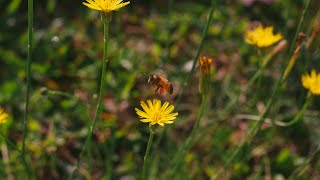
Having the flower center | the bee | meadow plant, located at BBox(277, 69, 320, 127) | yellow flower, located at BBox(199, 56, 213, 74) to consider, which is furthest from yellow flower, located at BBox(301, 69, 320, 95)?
the flower center

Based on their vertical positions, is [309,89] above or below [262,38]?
below

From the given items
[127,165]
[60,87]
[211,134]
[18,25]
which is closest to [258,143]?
[211,134]

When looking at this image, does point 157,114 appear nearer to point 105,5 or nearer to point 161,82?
point 161,82

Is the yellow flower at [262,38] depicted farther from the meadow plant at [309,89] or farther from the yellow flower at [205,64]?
the yellow flower at [205,64]

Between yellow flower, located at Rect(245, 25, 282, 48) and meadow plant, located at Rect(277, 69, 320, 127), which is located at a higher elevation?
yellow flower, located at Rect(245, 25, 282, 48)

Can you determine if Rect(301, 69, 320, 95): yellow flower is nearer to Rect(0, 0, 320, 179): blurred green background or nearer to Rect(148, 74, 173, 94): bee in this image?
Rect(0, 0, 320, 179): blurred green background

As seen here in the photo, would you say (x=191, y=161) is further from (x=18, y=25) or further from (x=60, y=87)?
(x=18, y=25)

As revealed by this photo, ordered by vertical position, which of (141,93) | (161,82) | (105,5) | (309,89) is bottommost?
(141,93)

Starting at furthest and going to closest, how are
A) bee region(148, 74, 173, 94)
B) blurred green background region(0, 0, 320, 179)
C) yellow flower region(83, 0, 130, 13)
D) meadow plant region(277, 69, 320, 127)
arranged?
1. blurred green background region(0, 0, 320, 179)
2. meadow plant region(277, 69, 320, 127)
3. bee region(148, 74, 173, 94)
4. yellow flower region(83, 0, 130, 13)

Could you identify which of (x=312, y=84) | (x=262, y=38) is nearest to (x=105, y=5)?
(x=262, y=38)
